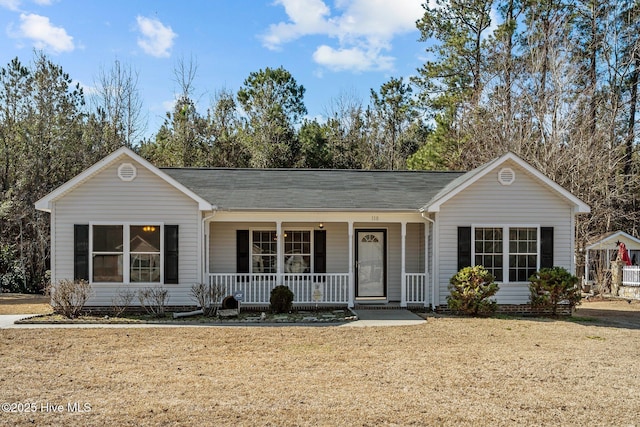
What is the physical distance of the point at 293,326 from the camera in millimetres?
12492

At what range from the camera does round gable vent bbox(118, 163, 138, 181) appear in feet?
45.9

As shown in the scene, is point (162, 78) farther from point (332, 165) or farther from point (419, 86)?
point (419, 86)

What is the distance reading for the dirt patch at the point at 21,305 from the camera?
49.6 ft

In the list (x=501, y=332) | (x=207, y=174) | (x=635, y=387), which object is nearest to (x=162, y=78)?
(x=207, y=174)

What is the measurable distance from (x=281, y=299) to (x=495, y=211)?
591cm

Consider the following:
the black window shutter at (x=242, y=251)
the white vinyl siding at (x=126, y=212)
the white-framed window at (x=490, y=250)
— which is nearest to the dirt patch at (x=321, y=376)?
the white vinyl siding at (x=126, y=212)

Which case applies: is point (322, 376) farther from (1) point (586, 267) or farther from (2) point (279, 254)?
(1) point (586, 267)

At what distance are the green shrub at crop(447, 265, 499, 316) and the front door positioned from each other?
271cm

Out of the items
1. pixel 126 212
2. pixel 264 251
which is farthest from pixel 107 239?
pixel 264 251

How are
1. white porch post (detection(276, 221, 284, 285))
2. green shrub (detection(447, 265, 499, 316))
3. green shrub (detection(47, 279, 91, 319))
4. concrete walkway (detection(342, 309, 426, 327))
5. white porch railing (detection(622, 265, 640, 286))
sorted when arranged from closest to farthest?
concrete walkway (detection(342, 309, 426, 327)), green shrub (detection(47, 279, 91, 319)), green shrub (detection(447, 265, 499, 316)), white porch post (detection(276, 221, 284, 285)), white porch railing (detection(622, 265, 640, 286))

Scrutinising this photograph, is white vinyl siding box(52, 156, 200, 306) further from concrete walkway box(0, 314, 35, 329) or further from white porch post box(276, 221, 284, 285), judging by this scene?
white porch post box(276, 221, 284, 285)

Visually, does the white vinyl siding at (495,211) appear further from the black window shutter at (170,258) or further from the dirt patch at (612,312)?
the black window shutter at (170,258)

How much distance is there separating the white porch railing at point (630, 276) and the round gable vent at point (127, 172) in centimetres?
1864

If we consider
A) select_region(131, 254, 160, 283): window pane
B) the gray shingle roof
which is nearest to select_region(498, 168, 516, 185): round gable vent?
the gray shingle roof
